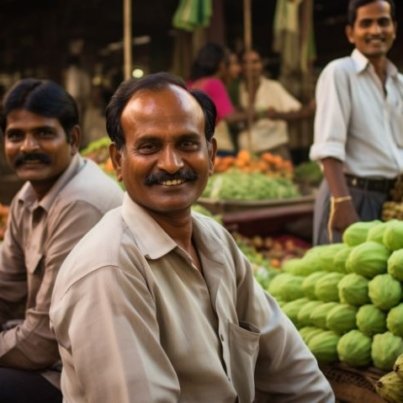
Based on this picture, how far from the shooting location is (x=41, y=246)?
287 centimetres

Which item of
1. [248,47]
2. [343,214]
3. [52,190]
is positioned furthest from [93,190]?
[248,47]

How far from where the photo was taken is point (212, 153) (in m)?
2.20

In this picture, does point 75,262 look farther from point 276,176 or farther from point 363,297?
point 276,176

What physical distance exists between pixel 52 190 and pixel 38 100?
0.35 metres

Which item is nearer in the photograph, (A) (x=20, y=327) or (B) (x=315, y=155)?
(A) (x=20, y=327)

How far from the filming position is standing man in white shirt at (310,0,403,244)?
413 centimetres

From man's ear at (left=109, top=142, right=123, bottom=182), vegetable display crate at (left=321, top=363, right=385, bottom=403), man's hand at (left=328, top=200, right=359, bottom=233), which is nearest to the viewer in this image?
man's ear at (left=109, top=142, right=123, bottom=182)

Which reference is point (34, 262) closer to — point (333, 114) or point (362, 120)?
point (333, 114)

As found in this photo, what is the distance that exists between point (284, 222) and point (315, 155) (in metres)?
2.39

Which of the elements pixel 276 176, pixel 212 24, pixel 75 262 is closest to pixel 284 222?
pixel 276 176

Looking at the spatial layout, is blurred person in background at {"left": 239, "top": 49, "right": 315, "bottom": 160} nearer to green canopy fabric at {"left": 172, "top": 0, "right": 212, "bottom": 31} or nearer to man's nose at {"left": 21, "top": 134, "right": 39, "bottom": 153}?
green canopy fabric at {"left": 172, "top": 0, "right": 212, "bottom": 31}

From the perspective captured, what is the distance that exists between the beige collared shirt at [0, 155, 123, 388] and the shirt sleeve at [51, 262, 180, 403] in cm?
91

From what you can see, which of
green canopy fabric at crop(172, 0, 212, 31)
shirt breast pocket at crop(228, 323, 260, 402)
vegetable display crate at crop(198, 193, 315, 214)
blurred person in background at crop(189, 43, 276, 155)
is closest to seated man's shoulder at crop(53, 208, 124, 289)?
shirt breast pocket at crop(228, 323, 260, 402)

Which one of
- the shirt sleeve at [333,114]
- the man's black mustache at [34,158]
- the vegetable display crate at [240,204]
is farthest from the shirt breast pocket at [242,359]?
the vegetable display crate at [240,204]
